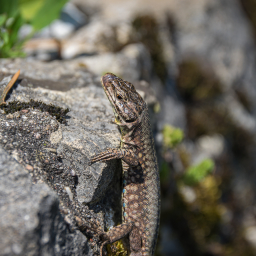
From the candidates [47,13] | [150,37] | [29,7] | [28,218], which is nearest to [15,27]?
[47,13]

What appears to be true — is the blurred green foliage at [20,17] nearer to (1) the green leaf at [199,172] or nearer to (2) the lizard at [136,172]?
(2) the lizard at [136,172]

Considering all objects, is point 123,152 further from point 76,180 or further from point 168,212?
point 168,212

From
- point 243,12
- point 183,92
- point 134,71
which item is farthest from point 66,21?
point 243,12

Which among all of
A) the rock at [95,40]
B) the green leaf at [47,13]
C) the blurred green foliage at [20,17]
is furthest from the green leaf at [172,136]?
the green leaf at [47,13]

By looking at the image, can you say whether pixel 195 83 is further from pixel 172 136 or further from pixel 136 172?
pixel 136 172

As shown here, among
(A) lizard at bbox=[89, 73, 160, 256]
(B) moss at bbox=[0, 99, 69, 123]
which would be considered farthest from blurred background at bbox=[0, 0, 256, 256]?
(B) moss at bbox=[0, 99, 69, 123]
